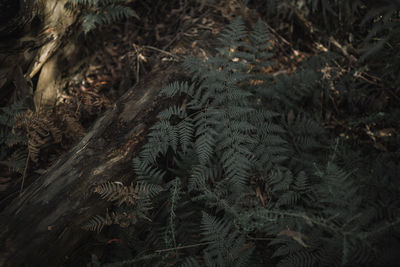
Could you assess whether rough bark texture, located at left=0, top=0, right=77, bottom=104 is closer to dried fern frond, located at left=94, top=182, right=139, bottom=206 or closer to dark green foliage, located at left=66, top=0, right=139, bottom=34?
dark green foliage, located at left=66, top=0, right=139, bottom=34

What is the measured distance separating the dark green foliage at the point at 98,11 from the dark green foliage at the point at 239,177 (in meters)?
1.29

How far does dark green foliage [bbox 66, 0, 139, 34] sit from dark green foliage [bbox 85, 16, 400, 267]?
129cm

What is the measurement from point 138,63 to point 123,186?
175 cm

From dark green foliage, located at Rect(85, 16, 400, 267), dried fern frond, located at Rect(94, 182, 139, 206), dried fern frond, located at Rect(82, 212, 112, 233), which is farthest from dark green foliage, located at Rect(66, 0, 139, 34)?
dried fern frond, located at Rect(82, 212, 112, 233)

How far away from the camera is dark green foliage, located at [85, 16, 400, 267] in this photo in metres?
2.16

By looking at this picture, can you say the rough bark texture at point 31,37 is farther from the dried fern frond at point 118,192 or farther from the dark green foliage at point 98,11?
the dried fern frond at point 118,192

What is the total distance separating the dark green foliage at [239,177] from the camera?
7.09 feet

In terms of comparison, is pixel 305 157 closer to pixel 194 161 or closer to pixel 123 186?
pixel 194 161

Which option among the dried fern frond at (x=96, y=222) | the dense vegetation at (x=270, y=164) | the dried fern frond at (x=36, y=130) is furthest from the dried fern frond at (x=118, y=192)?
the dried fern frond at (x=36, y=130)

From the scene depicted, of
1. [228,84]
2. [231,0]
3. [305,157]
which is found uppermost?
[231,0]

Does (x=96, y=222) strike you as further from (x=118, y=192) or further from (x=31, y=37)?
(x=31, y=37)

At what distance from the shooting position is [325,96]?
10.9 feet

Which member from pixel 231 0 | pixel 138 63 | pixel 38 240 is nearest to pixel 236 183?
pixel 38 240

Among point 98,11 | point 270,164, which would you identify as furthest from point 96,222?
point 98,11
